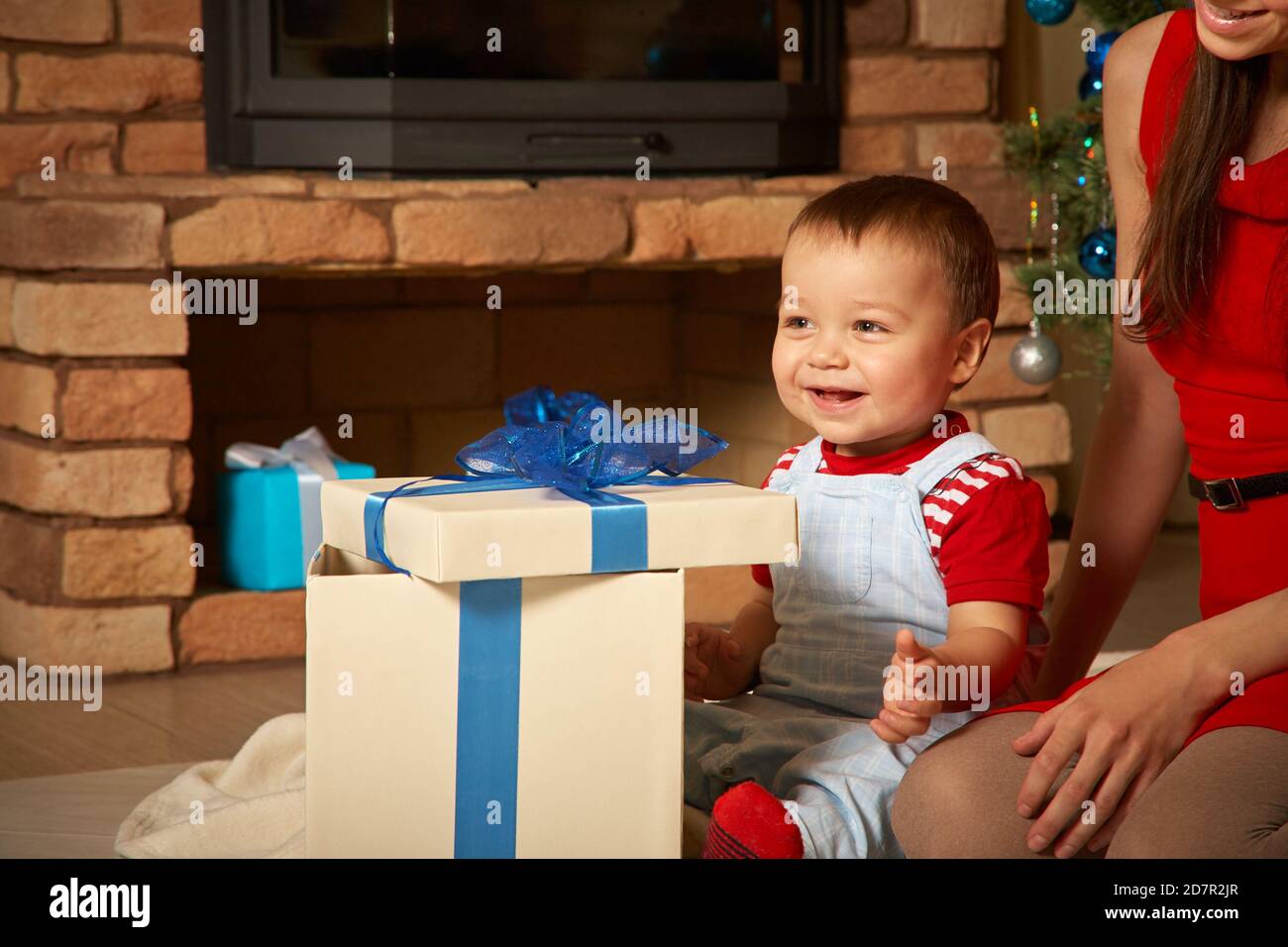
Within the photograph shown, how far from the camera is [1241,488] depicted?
1.08 metres

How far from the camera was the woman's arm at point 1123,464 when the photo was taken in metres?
1.22

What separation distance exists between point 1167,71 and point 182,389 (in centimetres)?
139

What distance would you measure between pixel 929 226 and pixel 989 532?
0.74ft

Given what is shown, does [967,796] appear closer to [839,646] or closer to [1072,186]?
[839,646]

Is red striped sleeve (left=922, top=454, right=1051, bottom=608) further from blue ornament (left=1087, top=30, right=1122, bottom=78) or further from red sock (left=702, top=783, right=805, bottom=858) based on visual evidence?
blue ornament (left=1087, top=30, right=1122, bottom=78)

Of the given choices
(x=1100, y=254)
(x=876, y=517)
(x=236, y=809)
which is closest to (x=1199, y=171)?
(x=876, y=517)

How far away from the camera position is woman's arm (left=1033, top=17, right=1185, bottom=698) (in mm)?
1219

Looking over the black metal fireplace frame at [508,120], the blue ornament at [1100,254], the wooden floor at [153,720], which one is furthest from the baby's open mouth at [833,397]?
the black metal fireplace frame at [508,120]

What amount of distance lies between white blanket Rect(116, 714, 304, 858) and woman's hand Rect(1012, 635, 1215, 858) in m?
0.59

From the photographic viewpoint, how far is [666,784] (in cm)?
100

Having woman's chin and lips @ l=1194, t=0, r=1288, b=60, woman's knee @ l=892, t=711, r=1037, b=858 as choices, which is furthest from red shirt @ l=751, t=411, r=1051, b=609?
woman's chin and lips @ l=1194, t=0, r=1288, b=60

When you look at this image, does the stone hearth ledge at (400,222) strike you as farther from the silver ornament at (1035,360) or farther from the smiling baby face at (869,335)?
the smiling baby face at (869,335)
